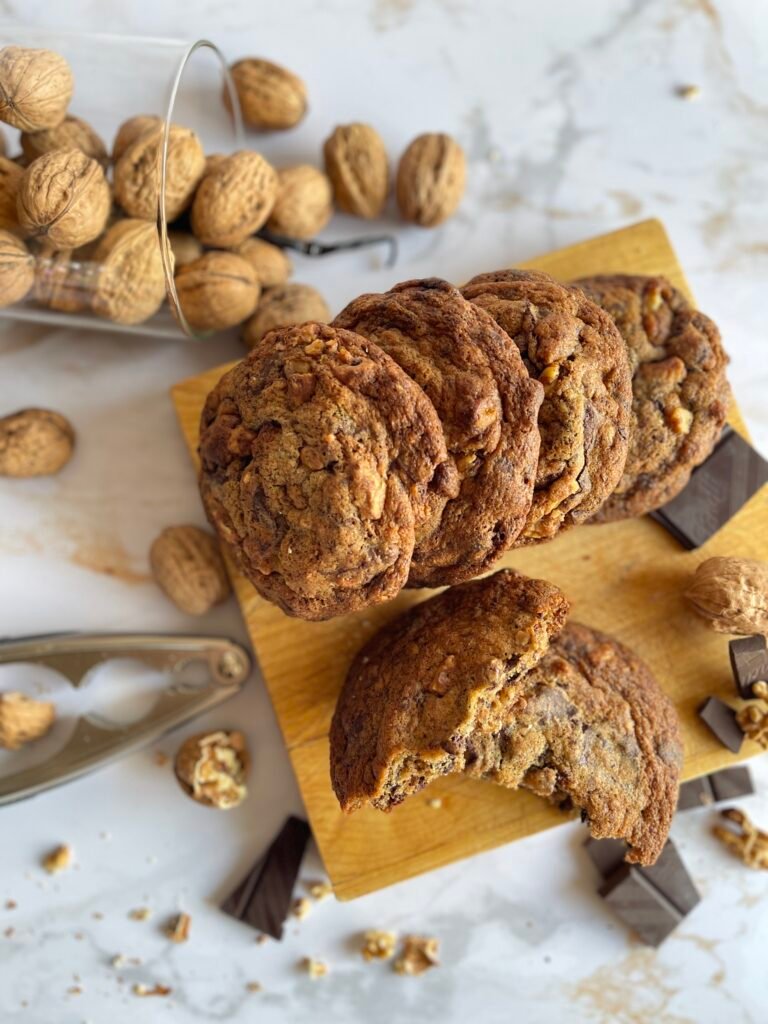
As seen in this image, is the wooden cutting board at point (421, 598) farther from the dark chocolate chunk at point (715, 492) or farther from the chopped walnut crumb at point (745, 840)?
the chopped walnut crumb at point (745, 840)

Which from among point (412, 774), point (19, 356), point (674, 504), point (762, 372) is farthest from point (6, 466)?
point (762, 372)

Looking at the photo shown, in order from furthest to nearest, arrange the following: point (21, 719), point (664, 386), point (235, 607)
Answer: point (235, 607) < point (21, 719) < point (664, 386)

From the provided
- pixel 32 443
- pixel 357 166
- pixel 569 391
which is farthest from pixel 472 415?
pixel 32 443

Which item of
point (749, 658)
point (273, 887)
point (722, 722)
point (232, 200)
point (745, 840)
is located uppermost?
point (232, 200)

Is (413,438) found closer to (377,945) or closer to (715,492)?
(715,492)

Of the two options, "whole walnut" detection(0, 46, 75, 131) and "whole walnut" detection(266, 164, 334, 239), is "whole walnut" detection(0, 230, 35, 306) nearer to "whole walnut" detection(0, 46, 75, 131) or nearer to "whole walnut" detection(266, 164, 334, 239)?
"whole walnut" detection(0, 46, 75, 131)

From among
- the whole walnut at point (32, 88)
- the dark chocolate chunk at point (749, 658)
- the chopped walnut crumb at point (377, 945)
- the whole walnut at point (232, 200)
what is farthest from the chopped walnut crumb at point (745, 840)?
the whole walnut at point (32, 88)
